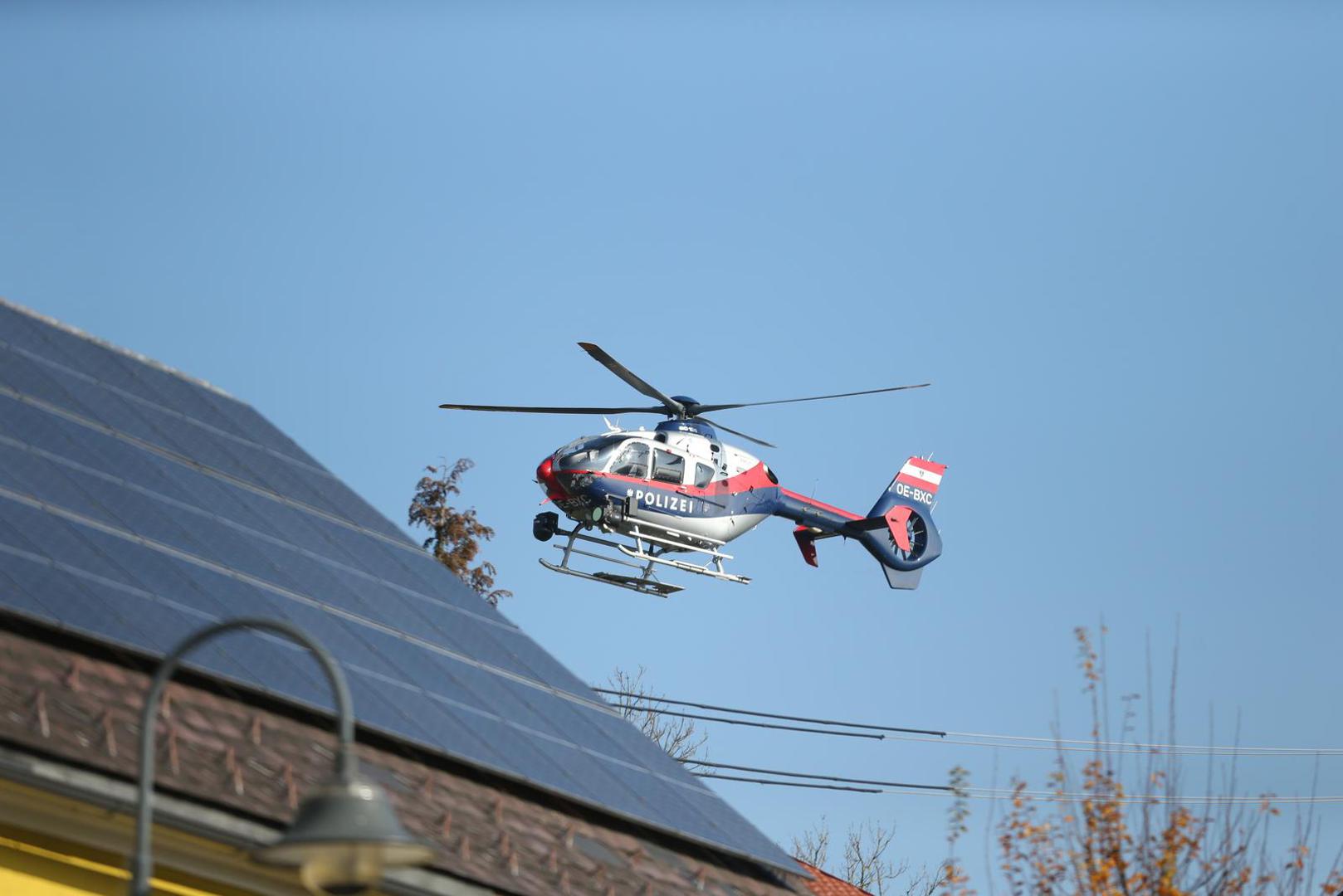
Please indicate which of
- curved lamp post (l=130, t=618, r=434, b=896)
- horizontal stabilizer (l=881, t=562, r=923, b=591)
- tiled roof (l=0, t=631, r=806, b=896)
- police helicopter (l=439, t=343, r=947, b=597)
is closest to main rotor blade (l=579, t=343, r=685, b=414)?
police helicopter (l=439, t=343, r=947, b=597)

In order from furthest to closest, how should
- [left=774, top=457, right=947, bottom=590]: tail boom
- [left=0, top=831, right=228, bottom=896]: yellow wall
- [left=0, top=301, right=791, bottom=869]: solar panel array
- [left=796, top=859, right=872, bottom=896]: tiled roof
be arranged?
1. [left=774, top=457, right=947, bottom=590]: tail boom
2. [left=796, top=859, right=872, bottom=896]: tiled roof
3. [left=0, top=301, right=791, bottom=869]: solar panel array
4. [left=0, top=831, right=228, bottom=896]: yellow wall

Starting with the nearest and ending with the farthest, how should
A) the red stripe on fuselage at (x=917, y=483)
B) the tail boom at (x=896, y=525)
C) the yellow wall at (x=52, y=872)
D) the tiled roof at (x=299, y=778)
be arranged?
the yellow wall at (x=52, y=872)
the tiled roof at (x=299, y=778)
the tail boom at (x=896, y=525)
the red stripe on fuselage at (x=917, y=483)

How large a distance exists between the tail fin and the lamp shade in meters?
34.8

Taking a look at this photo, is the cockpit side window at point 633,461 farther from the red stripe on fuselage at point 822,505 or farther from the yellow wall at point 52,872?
the yellow wall at point 52,872

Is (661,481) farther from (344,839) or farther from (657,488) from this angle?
(344,839)

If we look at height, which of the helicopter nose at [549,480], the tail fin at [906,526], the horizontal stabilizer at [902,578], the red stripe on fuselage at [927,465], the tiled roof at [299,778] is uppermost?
the red stripe on fuselage at [927,465]

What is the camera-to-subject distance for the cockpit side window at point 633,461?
Result: 110ft

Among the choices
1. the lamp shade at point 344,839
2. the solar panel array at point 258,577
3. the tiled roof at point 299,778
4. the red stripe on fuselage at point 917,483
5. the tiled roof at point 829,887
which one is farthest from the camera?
the red stripe on fuselage at point 917,483

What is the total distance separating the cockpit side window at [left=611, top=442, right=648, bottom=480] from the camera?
33469 millimetres

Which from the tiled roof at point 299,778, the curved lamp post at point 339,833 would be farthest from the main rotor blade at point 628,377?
the curved lamp post at point 339,833

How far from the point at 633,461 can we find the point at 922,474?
43.2 ft

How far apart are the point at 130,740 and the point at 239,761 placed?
92 centimetres

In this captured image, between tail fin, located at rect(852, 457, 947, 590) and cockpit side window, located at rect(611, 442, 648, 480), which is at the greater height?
tail fin, located at rect(852, 457, 947, 590)

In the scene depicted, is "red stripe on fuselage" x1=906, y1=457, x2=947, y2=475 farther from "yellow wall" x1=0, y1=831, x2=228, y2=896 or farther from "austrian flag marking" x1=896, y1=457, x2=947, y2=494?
"yellow wall" x1=0, y1=831, x2=228, y2=896
